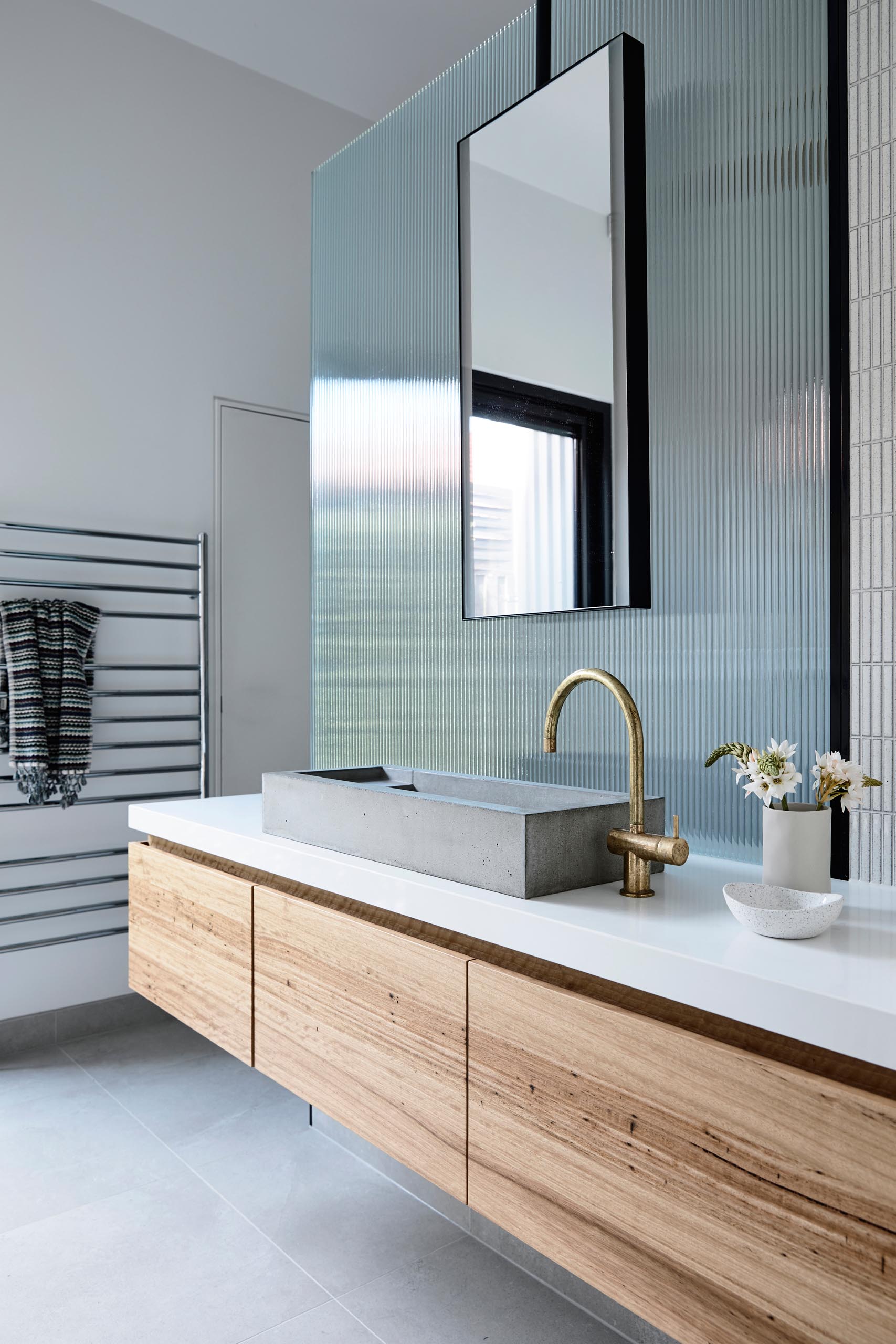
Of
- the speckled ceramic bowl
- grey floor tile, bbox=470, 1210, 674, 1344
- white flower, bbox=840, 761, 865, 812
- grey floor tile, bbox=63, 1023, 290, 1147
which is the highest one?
white flower, bbox=840, 761, 865, 812

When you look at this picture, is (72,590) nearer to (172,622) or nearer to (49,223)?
(172,622)

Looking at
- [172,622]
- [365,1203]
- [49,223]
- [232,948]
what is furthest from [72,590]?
[365,1203]

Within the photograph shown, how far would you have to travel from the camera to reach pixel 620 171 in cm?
153

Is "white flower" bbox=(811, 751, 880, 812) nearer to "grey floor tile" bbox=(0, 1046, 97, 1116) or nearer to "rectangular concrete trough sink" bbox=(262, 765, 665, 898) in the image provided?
"rectangular concrete trough sink" bbox=(262, 765, 665, 898)

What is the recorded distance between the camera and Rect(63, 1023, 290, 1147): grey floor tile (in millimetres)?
2336

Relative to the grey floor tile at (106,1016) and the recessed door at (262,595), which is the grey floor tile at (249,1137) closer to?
the grey floor tile at (106,1016)

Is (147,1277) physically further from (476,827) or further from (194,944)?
(476,827)

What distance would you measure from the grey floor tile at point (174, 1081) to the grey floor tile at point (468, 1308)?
75cm

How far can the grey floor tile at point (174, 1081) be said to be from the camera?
2.34 metres

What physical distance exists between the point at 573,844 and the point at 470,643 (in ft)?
2.42

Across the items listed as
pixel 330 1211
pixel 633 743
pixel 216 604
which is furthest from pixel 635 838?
pixel 216 604

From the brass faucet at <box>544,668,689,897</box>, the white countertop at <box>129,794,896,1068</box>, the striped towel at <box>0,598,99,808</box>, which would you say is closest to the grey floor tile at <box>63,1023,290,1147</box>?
the striped towel at <box>0,598,99,808</box>

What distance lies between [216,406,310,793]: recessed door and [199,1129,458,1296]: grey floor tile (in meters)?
1.33

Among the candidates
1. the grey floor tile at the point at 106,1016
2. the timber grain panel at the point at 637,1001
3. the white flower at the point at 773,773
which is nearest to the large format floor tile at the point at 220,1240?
the grey floor tile at the point at 106,1016
